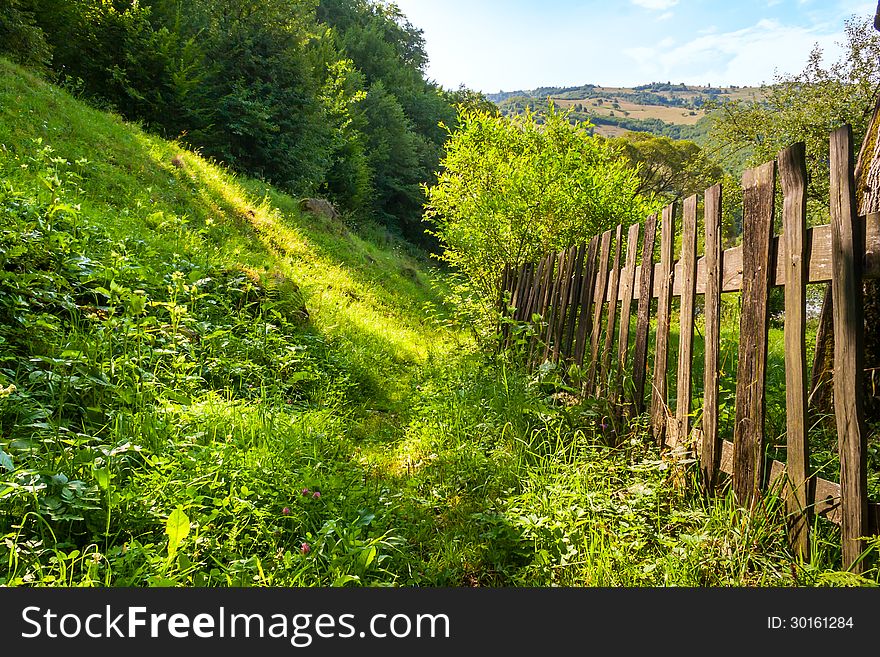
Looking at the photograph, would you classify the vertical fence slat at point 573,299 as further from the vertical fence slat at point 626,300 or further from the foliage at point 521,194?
the foliage at point 521,194

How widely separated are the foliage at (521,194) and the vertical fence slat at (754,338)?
179 inches

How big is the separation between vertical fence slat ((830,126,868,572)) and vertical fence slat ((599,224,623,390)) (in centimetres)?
177

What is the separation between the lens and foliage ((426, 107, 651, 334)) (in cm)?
782

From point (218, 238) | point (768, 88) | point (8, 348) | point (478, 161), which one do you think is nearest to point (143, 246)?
point (218, 238)

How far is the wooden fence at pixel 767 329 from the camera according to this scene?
1699 mm

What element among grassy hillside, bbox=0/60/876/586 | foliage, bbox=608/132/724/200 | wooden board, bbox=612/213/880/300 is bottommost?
grassy hillside, bbox=0/60/876/586

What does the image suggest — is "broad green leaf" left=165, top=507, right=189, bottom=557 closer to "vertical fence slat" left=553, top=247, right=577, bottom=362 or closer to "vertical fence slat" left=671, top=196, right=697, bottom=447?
"vertical fence slat" left=671, top=196, right=697, bottom=447

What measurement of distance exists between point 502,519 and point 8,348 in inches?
105

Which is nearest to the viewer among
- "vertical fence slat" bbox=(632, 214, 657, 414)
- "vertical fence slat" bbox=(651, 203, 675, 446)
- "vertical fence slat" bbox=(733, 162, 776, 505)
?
"vertical fence slat" bbox=(733, 162, 776, 505)

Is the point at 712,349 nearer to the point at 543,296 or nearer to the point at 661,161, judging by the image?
the point at 543,296

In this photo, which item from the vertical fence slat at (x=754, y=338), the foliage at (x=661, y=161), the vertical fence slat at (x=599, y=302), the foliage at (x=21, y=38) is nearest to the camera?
the vertical fence slat at (x=754, y=338)

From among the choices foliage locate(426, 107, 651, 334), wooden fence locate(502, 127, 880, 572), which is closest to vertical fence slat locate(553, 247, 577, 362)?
wooden fence locate(502, 127, 880, 572)

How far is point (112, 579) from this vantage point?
170cm

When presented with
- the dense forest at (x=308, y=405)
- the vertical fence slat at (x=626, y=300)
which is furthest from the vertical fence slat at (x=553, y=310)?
the vertical fence slat at (x=626, y=300)
